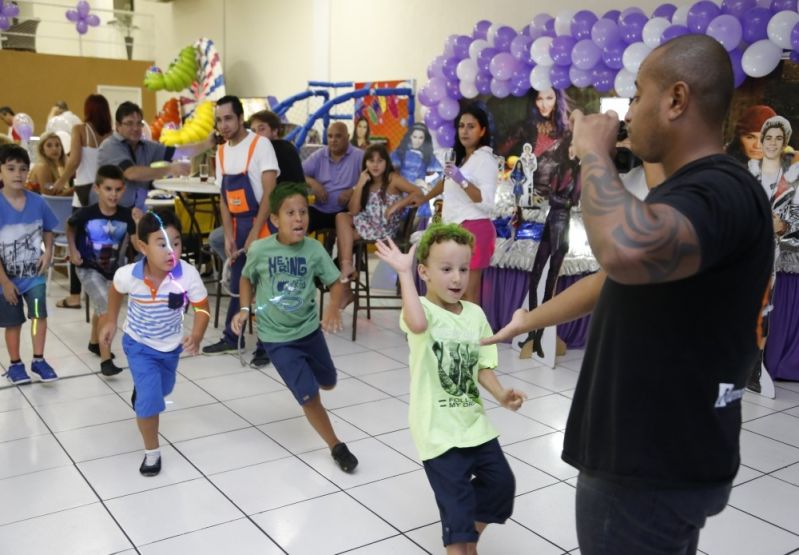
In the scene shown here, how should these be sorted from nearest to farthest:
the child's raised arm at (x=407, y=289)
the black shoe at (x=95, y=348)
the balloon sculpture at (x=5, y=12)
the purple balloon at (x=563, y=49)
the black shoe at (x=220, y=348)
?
the child's raised arm at (x=407, y=289) → the black shoe at (x=95, y=348) → the black shoe at (x=220, y=348) → the purple balloon at (x=563, y=49) → the balloon sculpture at (x=5, y=12)

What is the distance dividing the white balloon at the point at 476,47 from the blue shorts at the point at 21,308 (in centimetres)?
409

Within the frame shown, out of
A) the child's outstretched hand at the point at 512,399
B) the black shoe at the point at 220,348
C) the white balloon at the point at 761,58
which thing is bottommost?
the black shoe at the point at 220,348

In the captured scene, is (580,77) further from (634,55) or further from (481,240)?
(481,240)

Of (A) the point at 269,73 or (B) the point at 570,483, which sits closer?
(B) the point at 570,483

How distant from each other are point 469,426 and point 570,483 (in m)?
1.08

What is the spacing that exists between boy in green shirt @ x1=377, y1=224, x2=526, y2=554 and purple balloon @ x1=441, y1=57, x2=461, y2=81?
480 centimetres

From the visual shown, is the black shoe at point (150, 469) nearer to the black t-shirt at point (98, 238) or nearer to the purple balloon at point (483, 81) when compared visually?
the black t-shirt at point (98, 238)

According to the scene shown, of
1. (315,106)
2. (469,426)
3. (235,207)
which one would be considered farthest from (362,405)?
(315,106)

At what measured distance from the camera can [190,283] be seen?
2.98 metres

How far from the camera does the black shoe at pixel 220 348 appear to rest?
468cm

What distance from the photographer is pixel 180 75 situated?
1183cm

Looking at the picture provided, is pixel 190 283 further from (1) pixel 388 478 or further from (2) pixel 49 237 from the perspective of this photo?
(2) pixel 49 237

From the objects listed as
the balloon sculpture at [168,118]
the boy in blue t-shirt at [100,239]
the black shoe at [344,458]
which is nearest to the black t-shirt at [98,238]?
the boy in blue t-shirt at [100,239]

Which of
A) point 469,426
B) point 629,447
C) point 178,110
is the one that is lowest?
point 469,426
